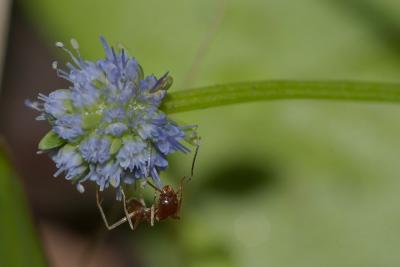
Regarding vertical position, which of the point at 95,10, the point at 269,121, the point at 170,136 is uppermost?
the point at 95,10

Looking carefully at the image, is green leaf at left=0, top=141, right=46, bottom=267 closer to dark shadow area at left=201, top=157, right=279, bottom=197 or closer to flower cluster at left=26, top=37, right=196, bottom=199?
flower cluster at left=26, top=37, right=196, bottom=199

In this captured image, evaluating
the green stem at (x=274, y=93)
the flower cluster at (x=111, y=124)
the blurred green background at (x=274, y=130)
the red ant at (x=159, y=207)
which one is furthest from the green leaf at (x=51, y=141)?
the blurred green background at (x=274, y=130)

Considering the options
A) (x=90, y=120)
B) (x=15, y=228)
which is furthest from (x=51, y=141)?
(x=15, y=228)

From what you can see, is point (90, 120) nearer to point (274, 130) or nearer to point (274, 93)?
point (274, 93)

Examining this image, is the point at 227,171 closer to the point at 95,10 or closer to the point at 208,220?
the point at 208,220

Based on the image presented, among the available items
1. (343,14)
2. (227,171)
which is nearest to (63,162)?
(227,171)

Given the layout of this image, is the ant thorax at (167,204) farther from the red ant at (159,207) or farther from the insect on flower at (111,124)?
the insect on flower at (111,124)

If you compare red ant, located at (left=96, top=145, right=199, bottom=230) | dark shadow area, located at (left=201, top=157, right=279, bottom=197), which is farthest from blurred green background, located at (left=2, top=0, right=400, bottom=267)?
red ant, located at (left=96, top=145, right=199, bottom=230)
